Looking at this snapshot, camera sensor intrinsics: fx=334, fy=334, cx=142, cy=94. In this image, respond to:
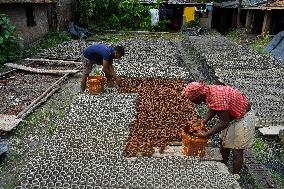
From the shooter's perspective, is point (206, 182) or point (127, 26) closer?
point (206, 182)

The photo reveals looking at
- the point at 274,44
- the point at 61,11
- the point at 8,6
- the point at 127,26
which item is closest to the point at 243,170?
the point at 274,44

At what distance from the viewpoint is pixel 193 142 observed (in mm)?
4809

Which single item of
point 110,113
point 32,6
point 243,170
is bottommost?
point 243,170

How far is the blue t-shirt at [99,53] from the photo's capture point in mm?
7602

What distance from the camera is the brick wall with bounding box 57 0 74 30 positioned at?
60.0ft

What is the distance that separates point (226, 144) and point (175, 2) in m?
19.6

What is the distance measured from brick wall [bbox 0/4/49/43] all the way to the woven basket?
10319 mm

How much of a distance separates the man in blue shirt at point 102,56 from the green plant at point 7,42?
4.60 metres

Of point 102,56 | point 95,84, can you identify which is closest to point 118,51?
point 102,56

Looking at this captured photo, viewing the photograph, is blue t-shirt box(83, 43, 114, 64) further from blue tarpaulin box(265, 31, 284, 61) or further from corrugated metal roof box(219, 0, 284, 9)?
corrugated metal roof box(219, 0, 284, 9)

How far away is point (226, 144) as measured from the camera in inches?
193

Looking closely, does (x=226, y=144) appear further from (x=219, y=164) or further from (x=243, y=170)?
(x=243, y=170)

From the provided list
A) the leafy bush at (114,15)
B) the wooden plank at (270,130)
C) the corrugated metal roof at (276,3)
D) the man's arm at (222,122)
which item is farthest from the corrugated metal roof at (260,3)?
the man's arm at (222,122)

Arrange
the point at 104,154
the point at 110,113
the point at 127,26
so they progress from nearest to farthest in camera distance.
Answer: the point at 104,154 → the point at 110,113 → the point at 127,26
